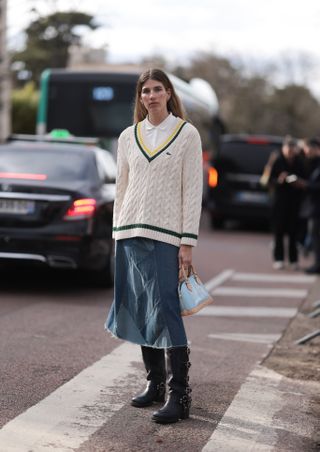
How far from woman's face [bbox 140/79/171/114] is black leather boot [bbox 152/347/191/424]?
131 cm

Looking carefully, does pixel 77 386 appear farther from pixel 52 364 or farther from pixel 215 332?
pixel 215 332

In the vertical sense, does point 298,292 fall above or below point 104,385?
below

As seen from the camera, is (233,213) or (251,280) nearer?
(251,280)

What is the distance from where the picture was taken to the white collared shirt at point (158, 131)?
5527 millimetres

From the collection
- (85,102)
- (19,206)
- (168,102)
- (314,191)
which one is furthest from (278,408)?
(85,102)

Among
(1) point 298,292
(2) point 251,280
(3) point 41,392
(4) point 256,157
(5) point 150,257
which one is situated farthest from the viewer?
(4) point 256,157

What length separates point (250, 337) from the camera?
339 inches

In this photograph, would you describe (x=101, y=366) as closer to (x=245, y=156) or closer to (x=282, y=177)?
(x=282, y=177)

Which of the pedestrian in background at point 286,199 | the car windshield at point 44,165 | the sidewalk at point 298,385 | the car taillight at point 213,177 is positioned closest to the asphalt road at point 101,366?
the sidewalk at point 298,385

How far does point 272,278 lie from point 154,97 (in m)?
8.13

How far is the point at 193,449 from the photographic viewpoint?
196 inches

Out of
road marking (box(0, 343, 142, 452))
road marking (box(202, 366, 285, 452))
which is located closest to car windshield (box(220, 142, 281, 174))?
road marking (box(0, 343, 142, 452))

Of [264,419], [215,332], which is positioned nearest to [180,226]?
[264,419]

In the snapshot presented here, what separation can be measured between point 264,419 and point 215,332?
3088 mm
